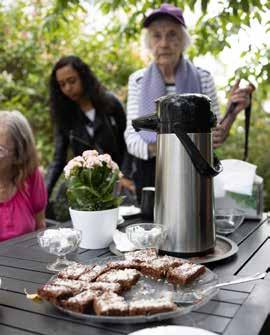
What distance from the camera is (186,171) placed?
3.77 ft

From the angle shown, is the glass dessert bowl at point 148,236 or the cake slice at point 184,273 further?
the glass dessert bowl at point 148,236

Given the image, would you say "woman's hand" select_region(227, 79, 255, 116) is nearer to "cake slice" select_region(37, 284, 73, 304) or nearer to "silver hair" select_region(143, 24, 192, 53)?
"silver hair" select_region(143, 24, 192, 53)

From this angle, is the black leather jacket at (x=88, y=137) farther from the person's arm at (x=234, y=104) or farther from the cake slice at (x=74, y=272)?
the cake slice at (x=74, y=272)

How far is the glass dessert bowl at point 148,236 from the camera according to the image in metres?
1.14

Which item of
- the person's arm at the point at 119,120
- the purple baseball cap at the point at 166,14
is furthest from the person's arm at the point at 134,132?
the person's arm at the point at 119,120

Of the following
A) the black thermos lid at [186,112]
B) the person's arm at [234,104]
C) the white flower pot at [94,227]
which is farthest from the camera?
the person's arm at [234,104]

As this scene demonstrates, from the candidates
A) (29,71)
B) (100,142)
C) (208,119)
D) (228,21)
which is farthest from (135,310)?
(29,71)

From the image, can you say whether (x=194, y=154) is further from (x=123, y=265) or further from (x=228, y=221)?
(x=228, y=221)

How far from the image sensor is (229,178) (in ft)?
5.54

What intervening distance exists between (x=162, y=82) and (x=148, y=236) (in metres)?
1.18

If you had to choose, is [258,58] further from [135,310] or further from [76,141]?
[135,310]

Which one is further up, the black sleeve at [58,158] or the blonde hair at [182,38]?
the blonde hair at [182,38]

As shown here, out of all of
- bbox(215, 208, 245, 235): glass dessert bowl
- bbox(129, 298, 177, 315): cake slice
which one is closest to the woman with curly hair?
bbox(215, 208, 245, 235): glass dessert bowl

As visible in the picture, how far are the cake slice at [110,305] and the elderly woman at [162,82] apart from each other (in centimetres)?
117
